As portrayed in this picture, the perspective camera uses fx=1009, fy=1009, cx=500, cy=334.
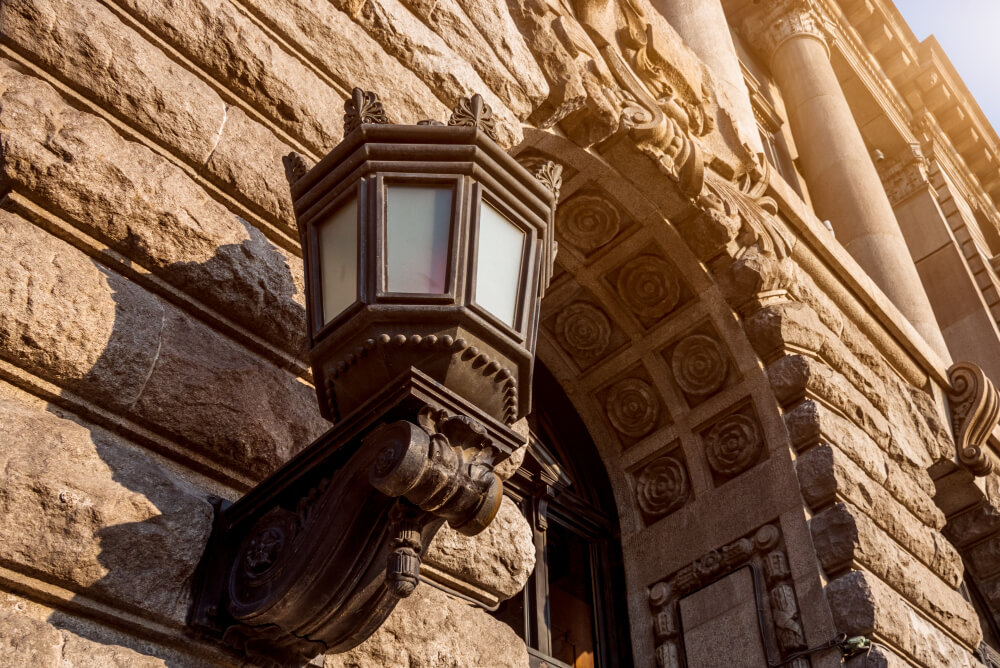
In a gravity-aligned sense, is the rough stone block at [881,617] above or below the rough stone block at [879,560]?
below

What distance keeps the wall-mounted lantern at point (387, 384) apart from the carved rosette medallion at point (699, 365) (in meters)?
3.66

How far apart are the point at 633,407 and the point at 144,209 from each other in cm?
406

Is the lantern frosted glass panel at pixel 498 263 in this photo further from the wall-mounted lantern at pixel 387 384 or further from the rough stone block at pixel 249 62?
the rough stone block at pixel 249 62

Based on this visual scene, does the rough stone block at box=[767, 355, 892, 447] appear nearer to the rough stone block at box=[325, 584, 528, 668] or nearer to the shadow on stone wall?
the rough stone block at box=[325, 584, 528, 668]

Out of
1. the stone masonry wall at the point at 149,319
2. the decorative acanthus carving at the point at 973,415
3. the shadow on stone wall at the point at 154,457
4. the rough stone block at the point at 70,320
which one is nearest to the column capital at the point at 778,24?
the decorative acanthus carving at the point at 973,415

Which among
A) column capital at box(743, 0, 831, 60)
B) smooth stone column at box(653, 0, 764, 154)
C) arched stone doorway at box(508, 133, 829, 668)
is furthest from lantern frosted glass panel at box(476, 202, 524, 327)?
column capital at box(743, 0, 831, 60)

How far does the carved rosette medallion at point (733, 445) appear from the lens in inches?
210

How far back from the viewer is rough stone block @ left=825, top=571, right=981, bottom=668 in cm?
444

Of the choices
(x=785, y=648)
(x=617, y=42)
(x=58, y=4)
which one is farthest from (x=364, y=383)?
(x=617, y=42)

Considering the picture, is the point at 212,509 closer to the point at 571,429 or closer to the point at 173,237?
the point at 173,237

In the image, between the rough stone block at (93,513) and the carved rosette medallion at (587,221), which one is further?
the carved rosette medallion at (587,221)

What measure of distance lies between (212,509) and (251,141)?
1.08 metres

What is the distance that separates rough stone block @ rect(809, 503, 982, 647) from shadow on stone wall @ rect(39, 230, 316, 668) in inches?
121

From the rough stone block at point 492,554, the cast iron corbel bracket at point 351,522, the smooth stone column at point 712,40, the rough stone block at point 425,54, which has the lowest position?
the cast iron corbel bracket at point 351,522
